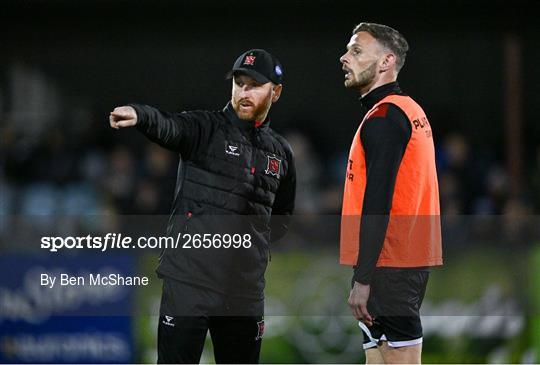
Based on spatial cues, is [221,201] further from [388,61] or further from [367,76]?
[388,61]

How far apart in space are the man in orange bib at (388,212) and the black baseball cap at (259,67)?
1.09ft

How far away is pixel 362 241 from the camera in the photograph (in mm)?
3367

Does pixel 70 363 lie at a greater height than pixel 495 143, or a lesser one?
lesser

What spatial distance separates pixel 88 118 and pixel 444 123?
10.2 ft

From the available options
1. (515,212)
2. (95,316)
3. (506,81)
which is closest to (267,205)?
(95,316)

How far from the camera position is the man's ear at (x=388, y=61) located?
363 cm

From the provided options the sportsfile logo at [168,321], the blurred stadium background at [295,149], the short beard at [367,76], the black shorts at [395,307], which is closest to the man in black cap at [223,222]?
the sportsfile logo at [168,321]

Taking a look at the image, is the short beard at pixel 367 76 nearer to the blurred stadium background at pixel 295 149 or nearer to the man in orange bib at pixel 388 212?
the man in orange bib at pixel 388 212

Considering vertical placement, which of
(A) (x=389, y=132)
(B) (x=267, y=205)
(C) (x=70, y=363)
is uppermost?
(A) (x=389, y=132)

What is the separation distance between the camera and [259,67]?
148 inches

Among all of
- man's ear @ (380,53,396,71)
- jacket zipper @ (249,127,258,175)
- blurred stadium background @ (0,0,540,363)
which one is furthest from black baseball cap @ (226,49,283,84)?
blurred stadium background @ (0,0,540,363)

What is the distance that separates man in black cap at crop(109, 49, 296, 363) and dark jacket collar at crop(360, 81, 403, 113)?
0.43 metres

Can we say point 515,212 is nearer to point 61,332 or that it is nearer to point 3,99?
point 61,332

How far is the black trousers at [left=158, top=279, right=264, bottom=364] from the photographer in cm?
361
